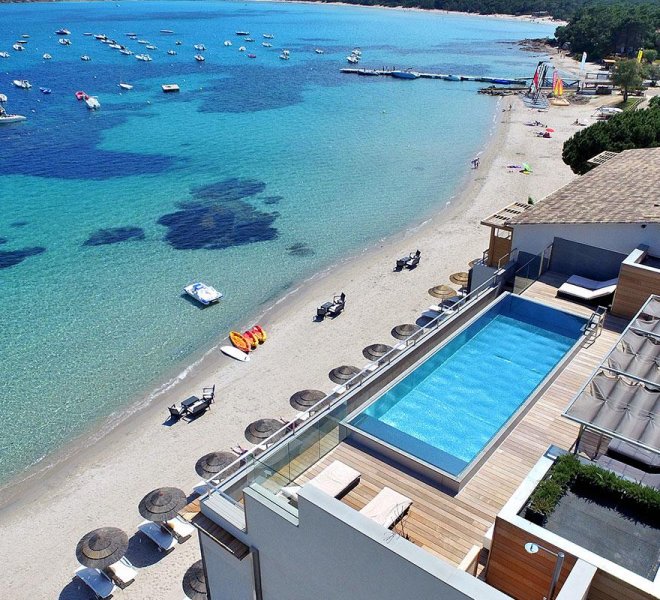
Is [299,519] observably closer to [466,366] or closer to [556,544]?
[556,544]

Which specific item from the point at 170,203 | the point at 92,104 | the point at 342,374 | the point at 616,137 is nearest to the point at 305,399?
the point at 342,374

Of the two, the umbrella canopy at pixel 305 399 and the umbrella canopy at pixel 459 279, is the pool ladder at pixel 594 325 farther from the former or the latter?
the umbrella canopy at pixel 459 279

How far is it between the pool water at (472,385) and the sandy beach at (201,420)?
9680mm

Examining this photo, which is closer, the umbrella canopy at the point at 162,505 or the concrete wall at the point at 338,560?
the concrete wall at the point at 338,560

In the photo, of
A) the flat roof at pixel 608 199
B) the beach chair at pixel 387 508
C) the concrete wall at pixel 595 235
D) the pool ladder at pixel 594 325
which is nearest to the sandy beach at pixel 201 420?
the beach chair at pixel 387 508

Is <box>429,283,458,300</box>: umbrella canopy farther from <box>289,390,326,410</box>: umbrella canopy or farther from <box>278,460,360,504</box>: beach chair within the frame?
<box>278,460,360,504</box>: beach chair

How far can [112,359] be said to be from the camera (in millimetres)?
30625

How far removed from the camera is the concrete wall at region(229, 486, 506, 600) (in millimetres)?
9328

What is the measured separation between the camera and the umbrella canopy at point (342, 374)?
26531 millimetres

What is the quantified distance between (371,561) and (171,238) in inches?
1491

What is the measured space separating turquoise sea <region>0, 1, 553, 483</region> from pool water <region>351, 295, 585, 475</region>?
17.3 meters

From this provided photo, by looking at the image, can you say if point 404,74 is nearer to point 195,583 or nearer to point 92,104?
point 92,104

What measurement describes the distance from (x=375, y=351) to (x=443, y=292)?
717 cm

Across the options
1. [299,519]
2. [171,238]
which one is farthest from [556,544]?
[171,238]
